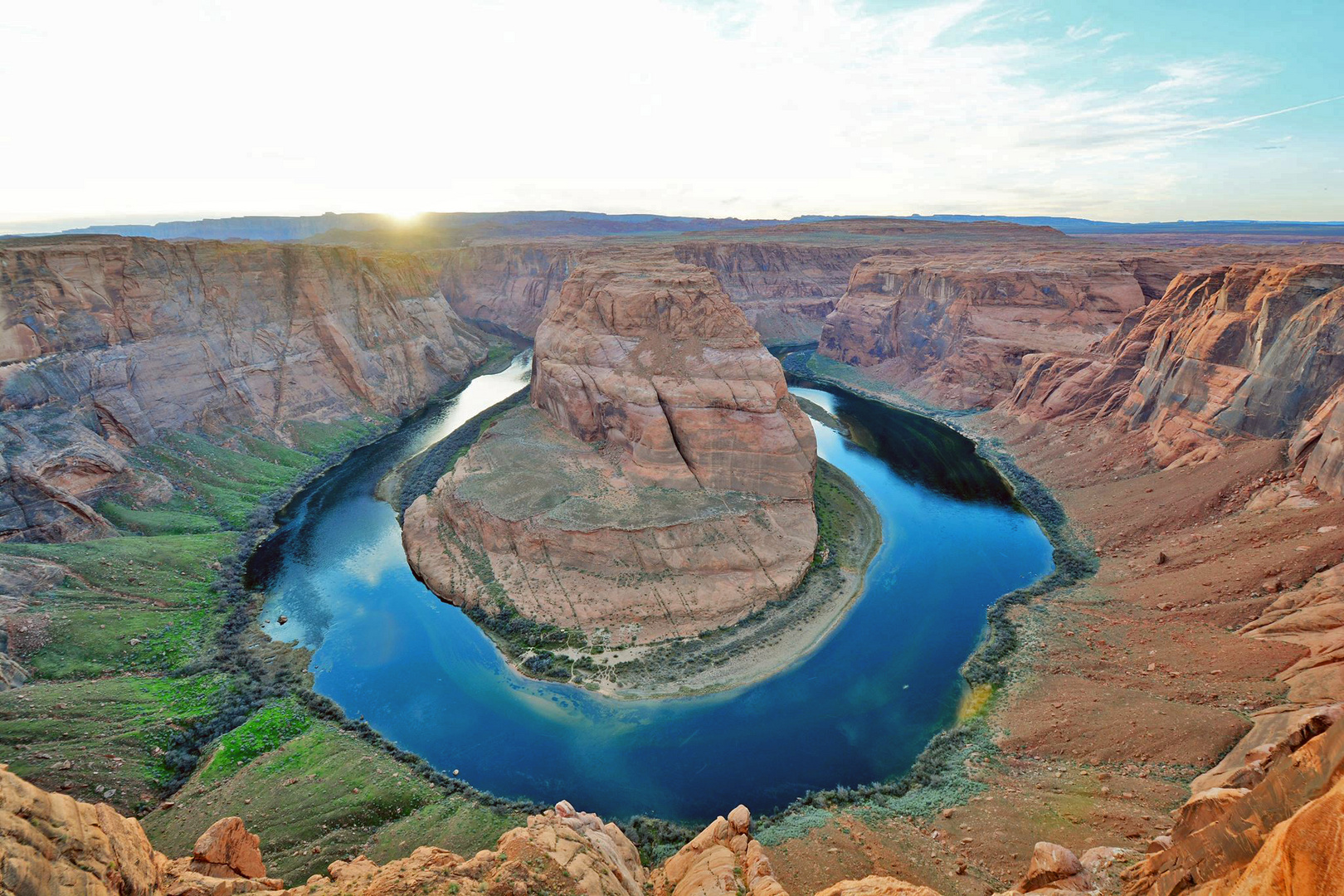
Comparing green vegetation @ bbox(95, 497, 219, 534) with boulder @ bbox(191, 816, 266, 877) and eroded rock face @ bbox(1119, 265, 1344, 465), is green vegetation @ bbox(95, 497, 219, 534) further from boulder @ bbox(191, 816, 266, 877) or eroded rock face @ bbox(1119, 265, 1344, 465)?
eroded rock face @ bbox(1119, 265, 1344, 465)

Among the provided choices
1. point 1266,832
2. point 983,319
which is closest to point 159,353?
point 1266,832

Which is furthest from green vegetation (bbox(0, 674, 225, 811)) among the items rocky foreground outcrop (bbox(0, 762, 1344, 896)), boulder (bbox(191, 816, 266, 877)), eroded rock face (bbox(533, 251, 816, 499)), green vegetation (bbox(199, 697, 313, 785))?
eroded rock face (bbox(533, 251, 816, 499))

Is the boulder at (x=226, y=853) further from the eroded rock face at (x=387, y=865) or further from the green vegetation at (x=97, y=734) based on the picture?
the green vegetation at (x=97, y=734)

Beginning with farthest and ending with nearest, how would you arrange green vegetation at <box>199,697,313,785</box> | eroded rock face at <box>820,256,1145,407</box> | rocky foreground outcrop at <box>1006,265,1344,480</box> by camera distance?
eroded rock face at <box>820,256,1145,407</box>, rocky foreground outcrop at <box>1006,265,1344,480</box>, green vegetation at <box>199,697,313,785</box>

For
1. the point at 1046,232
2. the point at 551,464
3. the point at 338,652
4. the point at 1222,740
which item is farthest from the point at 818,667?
the point at 1046,232

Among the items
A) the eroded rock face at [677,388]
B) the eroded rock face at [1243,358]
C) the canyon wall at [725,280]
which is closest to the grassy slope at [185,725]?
the eroded rock face at [677,388]

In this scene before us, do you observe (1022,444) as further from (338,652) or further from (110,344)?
(110,344)
